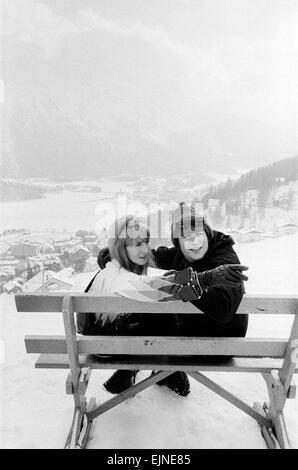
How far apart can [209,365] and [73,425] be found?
82cm

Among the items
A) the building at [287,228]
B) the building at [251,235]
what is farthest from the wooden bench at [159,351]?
the building at [287,228]

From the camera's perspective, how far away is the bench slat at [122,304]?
174 centimetres

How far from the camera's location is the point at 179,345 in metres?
1.89

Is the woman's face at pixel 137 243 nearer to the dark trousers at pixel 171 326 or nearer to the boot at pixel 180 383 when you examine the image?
the dark trousers at pixel 171 326

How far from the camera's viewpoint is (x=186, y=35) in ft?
22.5

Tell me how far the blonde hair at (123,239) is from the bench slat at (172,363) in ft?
1.51

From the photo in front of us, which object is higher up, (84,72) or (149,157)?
(84,72)

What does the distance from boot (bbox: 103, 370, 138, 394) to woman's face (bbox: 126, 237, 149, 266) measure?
35.1 inches

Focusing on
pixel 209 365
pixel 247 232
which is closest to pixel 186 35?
pixel 247 232

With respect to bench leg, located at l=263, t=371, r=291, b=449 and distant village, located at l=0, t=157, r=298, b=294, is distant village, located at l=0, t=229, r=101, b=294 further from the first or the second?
bench leg, located at l=263, t=371, r=291, b=449

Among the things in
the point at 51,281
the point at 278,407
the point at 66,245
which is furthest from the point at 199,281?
the point at 66,245

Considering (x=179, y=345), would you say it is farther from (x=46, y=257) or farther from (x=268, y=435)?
(x=46, y=257)

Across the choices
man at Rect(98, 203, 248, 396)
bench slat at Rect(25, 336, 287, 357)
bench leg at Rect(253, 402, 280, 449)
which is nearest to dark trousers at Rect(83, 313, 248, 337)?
man at Rect(98, 203, 248, 396)

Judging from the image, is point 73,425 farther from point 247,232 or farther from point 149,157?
point 149,157
